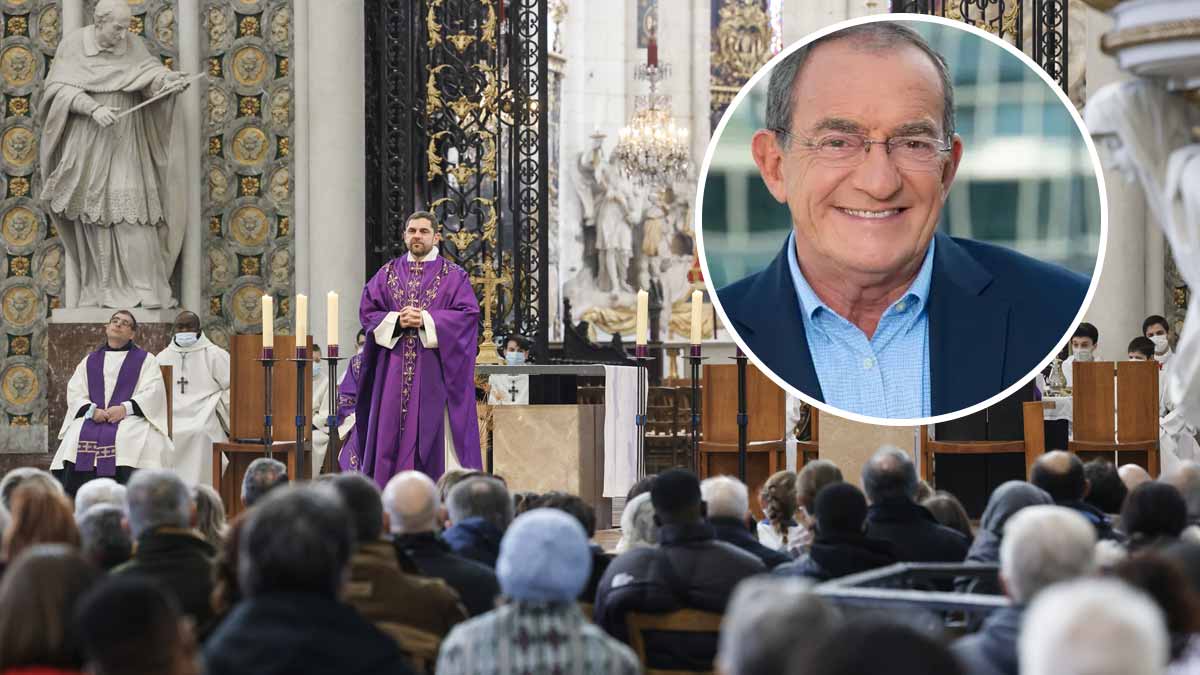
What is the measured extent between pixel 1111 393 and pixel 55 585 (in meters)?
8.63

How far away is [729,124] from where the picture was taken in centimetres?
714

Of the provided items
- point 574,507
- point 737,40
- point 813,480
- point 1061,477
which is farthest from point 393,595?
point 737,40

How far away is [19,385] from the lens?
13.7 m

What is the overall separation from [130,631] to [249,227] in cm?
1066

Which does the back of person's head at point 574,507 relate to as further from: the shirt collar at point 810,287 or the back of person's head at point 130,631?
the back of person's head at point 130,631

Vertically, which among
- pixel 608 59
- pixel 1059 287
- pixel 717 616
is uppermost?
pixel 608 59

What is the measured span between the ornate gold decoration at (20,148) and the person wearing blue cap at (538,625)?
10.5 metres

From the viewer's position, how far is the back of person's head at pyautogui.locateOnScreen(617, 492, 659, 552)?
6.30m

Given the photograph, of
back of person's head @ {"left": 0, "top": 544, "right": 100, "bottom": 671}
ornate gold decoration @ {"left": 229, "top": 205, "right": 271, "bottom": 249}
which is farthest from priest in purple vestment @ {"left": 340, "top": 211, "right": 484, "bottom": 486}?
back of person's head @ {"left": 0, "top": 544, "right": 100, "bottom": 671}

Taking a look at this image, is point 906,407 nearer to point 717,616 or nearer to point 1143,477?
point 1143,477

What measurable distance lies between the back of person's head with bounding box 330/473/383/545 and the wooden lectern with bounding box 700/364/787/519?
21.6ft

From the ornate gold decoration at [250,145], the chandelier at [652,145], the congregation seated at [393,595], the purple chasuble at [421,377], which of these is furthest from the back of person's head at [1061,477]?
the chandelier at [652,145]

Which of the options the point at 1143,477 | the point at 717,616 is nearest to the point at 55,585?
the point at 717,616

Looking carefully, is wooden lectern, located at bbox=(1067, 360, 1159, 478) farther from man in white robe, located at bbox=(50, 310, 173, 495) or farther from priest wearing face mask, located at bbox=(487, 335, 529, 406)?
man in white robe, located at bbox=(50, 310, 173, 495)
